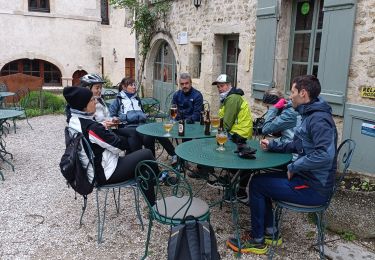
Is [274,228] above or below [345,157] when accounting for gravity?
below

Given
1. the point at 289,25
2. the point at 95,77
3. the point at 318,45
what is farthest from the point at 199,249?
the point at 289,25

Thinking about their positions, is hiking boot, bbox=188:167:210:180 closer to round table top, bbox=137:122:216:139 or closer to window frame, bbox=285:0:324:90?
round table top, bbox=137:122:216:139

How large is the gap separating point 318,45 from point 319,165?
294 centimetres

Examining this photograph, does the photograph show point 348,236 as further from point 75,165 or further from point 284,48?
point 284,48

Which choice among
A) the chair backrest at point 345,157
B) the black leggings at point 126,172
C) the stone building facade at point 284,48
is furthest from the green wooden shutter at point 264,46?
the black leggings at point 126,172

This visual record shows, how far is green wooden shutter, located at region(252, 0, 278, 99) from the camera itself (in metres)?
5.39

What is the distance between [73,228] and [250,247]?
1663mm

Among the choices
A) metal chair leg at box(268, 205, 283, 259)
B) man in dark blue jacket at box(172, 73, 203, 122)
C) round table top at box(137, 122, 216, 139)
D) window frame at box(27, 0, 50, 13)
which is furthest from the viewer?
window frame at box(27, 0, 50, 13)

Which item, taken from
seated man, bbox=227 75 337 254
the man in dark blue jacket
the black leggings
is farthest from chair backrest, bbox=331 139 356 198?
the man in dark blue jacket

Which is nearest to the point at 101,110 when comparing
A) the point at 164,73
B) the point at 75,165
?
the point at 75,165

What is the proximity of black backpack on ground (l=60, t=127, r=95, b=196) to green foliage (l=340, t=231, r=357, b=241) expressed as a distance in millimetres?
2322

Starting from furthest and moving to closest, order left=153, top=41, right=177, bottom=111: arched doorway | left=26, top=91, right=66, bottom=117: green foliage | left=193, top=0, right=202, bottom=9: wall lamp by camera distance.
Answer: left=26, top=91, right=66, bottom=117: green foliage, left=153, top=41, right=177, bottom=111: arched doorway, left=193, top=0, right=202, bottom=9: wall lamp

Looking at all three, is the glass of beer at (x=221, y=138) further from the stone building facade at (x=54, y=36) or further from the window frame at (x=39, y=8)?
the window frame at (x=39, y=8)

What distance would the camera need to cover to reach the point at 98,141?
9.86 feet
